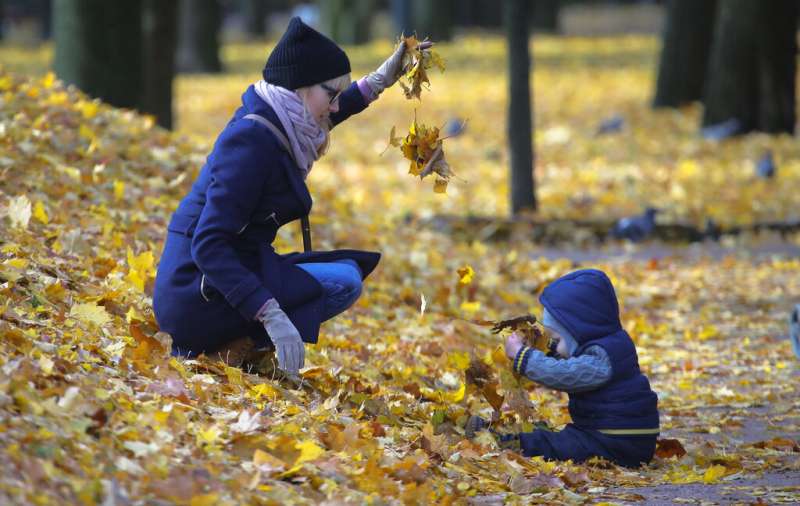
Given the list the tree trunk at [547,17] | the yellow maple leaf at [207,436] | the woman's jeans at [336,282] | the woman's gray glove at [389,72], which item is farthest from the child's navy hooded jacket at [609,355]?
the tree trunk at [547,17]

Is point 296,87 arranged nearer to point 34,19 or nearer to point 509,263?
point 509,263

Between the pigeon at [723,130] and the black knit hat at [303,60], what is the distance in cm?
1118

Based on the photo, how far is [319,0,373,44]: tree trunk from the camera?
2897 centimetres

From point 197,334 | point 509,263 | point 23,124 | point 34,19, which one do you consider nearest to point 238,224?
point 197,334

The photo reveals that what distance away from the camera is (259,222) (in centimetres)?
466

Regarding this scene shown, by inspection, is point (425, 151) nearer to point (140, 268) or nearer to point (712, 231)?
point (140, 268)

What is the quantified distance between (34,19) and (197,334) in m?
39.5

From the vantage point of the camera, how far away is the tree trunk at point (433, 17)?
28.6 meters

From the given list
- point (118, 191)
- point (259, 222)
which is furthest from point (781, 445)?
point (118, 191)

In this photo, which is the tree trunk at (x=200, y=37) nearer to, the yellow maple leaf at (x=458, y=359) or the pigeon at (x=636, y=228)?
the pigeon at (x=636, y=228)

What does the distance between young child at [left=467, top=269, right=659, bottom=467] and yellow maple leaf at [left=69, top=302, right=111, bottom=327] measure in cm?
154

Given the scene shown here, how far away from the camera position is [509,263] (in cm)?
920

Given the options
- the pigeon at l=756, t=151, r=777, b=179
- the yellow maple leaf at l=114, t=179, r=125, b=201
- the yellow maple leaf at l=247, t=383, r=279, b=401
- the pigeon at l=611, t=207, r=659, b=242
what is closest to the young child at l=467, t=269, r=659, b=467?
the yellow maple leaf at l=247, t=383, r=279, b=401

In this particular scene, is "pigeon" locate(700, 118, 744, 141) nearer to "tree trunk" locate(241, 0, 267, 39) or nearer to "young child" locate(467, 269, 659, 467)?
"young child" locate(467, 269, 659, 467)
